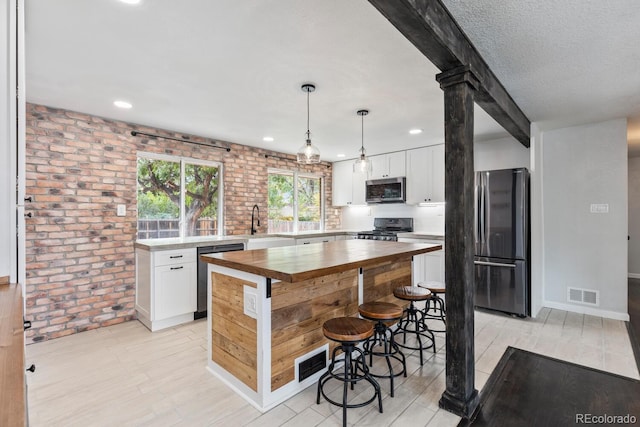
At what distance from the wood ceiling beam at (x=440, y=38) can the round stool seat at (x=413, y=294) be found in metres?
1.67

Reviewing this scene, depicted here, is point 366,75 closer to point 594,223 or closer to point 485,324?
point 485,324

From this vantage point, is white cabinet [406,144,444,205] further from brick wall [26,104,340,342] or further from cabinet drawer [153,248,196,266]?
brick wall [26,104,340,342]

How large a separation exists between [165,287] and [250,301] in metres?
1.88

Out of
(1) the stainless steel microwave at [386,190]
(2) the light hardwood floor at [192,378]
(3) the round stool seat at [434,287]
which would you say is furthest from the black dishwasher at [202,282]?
(1) the stainless steel microwave at [386,190]

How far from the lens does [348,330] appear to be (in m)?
1.92

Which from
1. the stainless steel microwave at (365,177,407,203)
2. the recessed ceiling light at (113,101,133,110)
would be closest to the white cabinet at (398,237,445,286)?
the stainless steel microwave at (365,177,407,203)

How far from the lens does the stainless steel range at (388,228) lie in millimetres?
A: 5121

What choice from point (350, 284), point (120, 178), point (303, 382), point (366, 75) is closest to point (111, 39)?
point (366, 75)

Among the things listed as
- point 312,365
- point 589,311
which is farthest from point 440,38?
point 589,311

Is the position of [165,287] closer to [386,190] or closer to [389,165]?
[386,190]

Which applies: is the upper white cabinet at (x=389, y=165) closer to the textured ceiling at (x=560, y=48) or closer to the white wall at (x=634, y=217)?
the textured ceiling at (x=560, y=48)

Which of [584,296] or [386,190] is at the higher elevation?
[386,190]

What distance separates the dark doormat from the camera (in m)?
1.93

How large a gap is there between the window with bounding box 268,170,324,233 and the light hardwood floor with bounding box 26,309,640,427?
2431 mm
